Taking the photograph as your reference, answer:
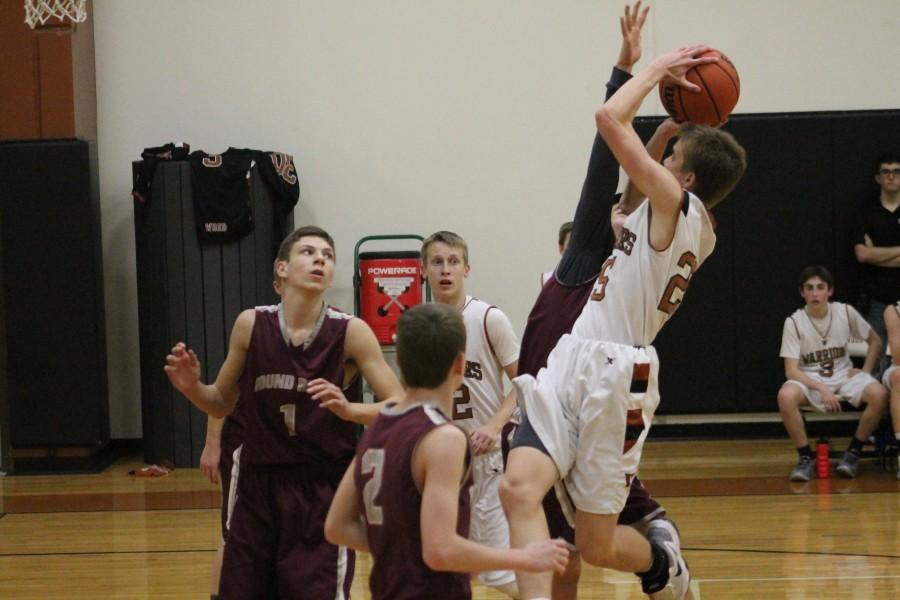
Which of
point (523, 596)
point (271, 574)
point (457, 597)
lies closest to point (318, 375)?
point (271, 574)

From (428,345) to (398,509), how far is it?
0.39 meters

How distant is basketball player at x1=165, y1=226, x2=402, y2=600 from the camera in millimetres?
3908

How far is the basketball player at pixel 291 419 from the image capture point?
391 centimetres

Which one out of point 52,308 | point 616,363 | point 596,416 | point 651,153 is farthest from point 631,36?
point 52,308

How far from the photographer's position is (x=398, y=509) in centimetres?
280

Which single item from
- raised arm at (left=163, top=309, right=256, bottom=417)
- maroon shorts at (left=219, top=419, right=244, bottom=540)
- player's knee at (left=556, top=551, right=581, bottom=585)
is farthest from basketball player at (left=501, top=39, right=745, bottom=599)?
maroon shorts at (left=219, top=419, right=244, bottom=540)

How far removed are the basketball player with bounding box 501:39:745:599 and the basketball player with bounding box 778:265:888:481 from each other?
501 cm

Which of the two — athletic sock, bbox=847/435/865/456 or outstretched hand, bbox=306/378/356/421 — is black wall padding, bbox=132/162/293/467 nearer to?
athletic sock, bbox=847/435/865/456

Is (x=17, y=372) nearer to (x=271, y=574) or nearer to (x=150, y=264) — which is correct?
(x=150, y=264)

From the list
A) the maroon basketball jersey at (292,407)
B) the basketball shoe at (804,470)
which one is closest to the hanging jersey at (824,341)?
the basketball shoe at (804,470)

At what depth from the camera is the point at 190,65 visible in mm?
9938

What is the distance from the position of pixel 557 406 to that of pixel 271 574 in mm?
1140

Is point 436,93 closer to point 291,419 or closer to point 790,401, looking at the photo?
point 790,401

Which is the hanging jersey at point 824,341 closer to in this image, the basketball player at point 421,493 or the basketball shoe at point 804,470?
the basketball shoe at point 804,470
